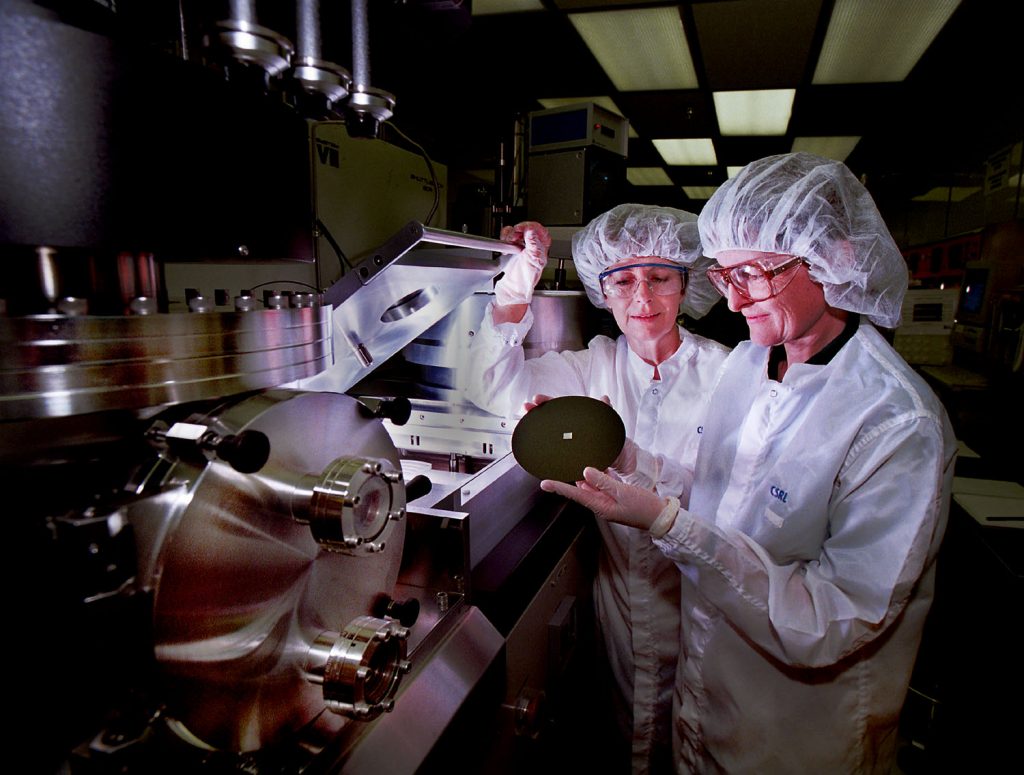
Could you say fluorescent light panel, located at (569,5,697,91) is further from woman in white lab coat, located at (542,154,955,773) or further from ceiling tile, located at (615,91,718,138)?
woman in white lab coat, located at (542,154,955,773)

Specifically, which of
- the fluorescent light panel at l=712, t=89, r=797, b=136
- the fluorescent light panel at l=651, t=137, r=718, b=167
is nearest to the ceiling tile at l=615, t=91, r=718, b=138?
the fluorescent light panel at l=712, t=89, r=797, b=136

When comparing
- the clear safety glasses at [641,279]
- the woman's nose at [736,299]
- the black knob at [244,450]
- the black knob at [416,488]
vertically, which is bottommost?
the black knob at [416,488]

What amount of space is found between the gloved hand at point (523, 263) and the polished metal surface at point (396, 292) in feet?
0.80

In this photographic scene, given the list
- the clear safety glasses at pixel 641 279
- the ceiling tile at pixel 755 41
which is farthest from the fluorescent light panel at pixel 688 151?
the clear safety glasses at pixel 641 279

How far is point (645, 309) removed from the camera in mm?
1715

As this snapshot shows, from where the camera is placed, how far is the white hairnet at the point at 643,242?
1719 mm

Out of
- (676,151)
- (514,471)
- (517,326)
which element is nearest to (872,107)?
(676,151)

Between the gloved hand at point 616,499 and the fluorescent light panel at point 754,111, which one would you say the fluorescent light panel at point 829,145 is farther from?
the gloved hand at point 616,499

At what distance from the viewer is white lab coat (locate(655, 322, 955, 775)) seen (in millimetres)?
979

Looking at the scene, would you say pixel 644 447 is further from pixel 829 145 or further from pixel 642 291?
pixel 829 145

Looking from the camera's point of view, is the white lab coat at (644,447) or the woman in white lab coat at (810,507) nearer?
the woman in white lab coat at (810,507)

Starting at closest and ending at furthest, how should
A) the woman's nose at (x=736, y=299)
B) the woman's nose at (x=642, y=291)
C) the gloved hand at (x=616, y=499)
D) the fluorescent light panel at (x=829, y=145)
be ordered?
the gloved hand at (x=616, y=499)
the woman's nose at (x=736, y=299)
the woman's nose at (x=642, y=291)
the fluorescent light panel at (x=829, y=145)

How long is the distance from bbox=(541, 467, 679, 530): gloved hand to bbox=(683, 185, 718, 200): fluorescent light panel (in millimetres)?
7609

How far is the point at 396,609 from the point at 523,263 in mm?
1057
